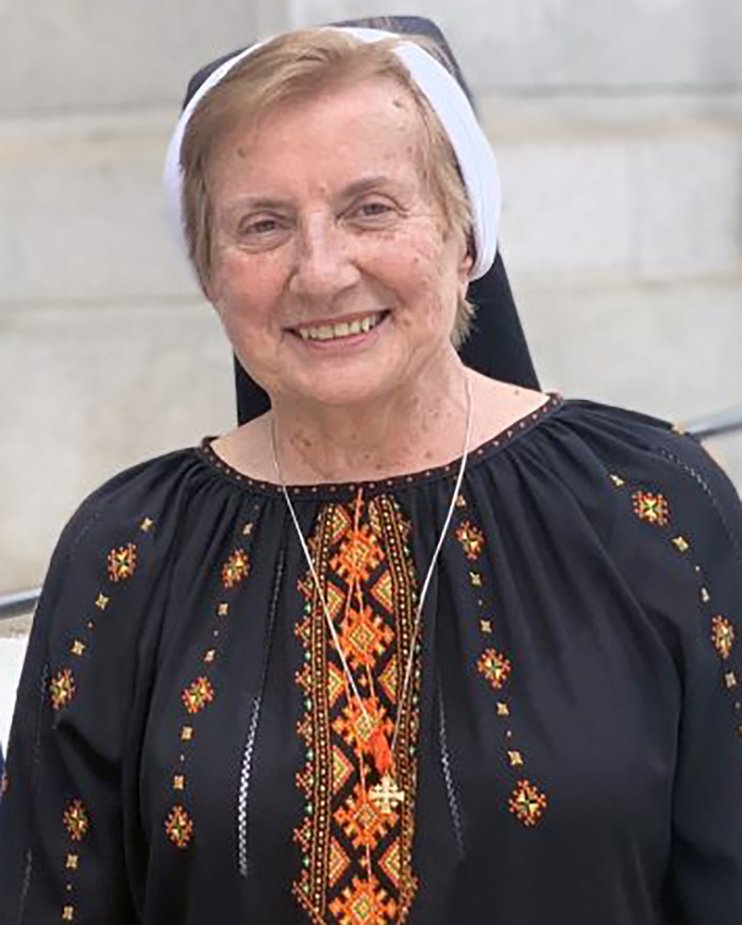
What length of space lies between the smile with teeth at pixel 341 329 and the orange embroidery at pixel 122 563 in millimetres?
395

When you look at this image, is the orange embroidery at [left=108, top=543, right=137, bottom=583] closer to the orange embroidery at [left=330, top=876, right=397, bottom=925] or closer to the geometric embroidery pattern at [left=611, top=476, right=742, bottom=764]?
the orange embroidery at [left=330, top=876, right=397, bottom=925]

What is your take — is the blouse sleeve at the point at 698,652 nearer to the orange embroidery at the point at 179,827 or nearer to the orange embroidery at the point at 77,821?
the orange embroidery at the point at 179,827

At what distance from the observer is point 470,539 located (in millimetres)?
2211

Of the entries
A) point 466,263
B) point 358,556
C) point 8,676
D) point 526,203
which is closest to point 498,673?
point 358,556

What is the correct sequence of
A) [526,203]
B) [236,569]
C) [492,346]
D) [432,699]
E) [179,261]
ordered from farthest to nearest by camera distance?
1. [526,203]
2. [179,261]
3. [492,346]
4. [236,569]
5. [432,699]

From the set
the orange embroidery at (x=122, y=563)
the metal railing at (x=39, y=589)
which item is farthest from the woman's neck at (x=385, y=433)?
the metal railing at (x=39, y=589)

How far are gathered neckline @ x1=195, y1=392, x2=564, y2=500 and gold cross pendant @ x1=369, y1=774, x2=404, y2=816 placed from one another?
35 cm

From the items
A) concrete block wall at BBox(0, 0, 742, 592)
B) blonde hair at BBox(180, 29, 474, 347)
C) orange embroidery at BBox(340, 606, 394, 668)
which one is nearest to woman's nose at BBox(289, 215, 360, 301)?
blonde hair at BBox(180, 29, 474, 347)

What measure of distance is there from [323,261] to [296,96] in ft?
0.61

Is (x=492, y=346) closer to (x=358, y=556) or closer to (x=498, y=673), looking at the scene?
(x=358, y=556)

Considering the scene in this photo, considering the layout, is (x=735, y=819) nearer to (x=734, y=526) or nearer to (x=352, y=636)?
(x=734, y=526)

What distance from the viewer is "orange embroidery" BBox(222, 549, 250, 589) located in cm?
226

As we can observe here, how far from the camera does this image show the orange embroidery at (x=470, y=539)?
86.7 inches

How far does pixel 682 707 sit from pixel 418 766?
309 mm
